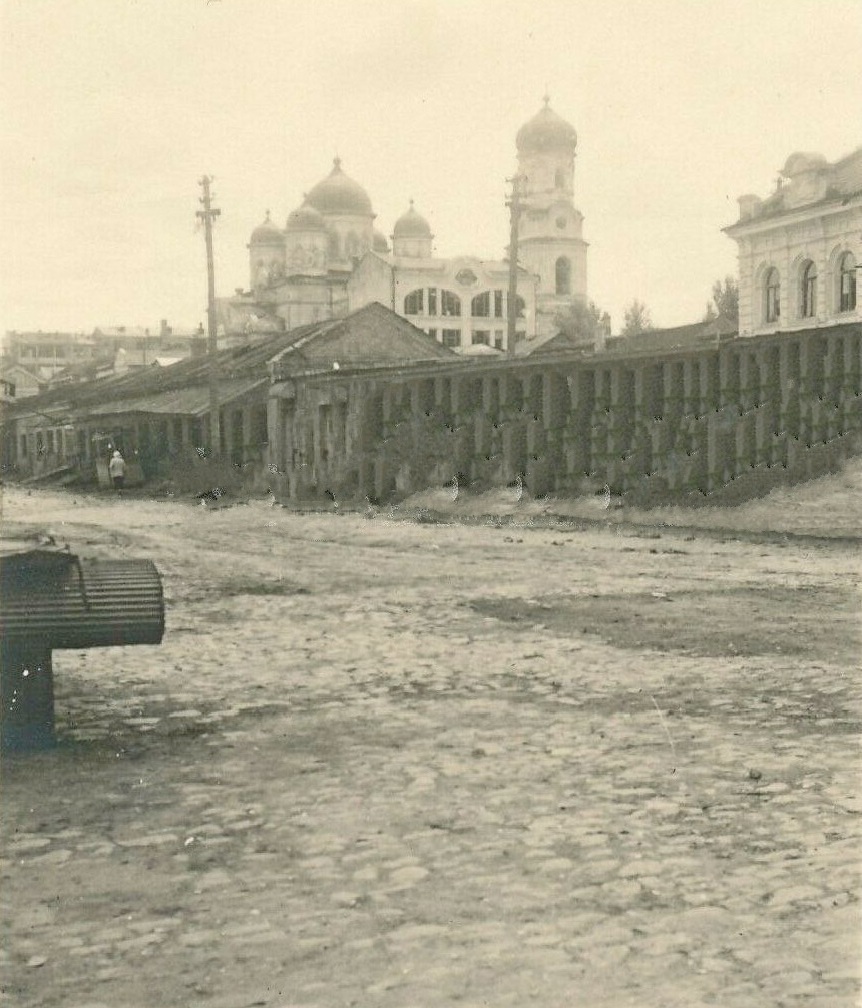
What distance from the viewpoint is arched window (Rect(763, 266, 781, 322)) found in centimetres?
3666

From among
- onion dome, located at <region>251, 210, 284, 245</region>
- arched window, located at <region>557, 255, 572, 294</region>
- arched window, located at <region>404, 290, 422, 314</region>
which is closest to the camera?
arched window, located at <region>404, 290, 422, 314</region>

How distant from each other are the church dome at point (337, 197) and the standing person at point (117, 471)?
50439mm

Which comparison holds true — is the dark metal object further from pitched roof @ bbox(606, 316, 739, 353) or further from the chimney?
pitched roof @ bbox(606, 316, 739, 353)

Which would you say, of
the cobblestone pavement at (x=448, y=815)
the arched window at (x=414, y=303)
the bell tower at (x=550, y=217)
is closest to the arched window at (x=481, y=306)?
the bell tower at (x=550, y=217)

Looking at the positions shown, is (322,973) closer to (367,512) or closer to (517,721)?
(517,721)

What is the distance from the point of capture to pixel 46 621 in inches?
257

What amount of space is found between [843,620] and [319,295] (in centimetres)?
7545

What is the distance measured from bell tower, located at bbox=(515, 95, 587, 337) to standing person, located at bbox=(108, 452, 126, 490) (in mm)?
45080

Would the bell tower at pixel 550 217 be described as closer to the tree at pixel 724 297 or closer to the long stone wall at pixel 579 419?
the tree at pixel 724 297

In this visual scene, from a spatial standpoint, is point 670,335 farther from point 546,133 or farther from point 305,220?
point 305,220

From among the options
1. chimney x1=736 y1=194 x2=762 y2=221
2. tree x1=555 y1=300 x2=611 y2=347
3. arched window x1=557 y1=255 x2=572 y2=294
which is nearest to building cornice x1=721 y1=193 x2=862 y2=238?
chimney x1=736 y1=194 x2=762 y2=221

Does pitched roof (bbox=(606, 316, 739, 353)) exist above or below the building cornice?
below

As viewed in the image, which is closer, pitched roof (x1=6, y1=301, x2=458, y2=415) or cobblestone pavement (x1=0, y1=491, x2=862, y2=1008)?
cobblestone pavement (x1=0, y1=491, x2=862, y2=1008)

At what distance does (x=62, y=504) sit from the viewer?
33.8 meters
